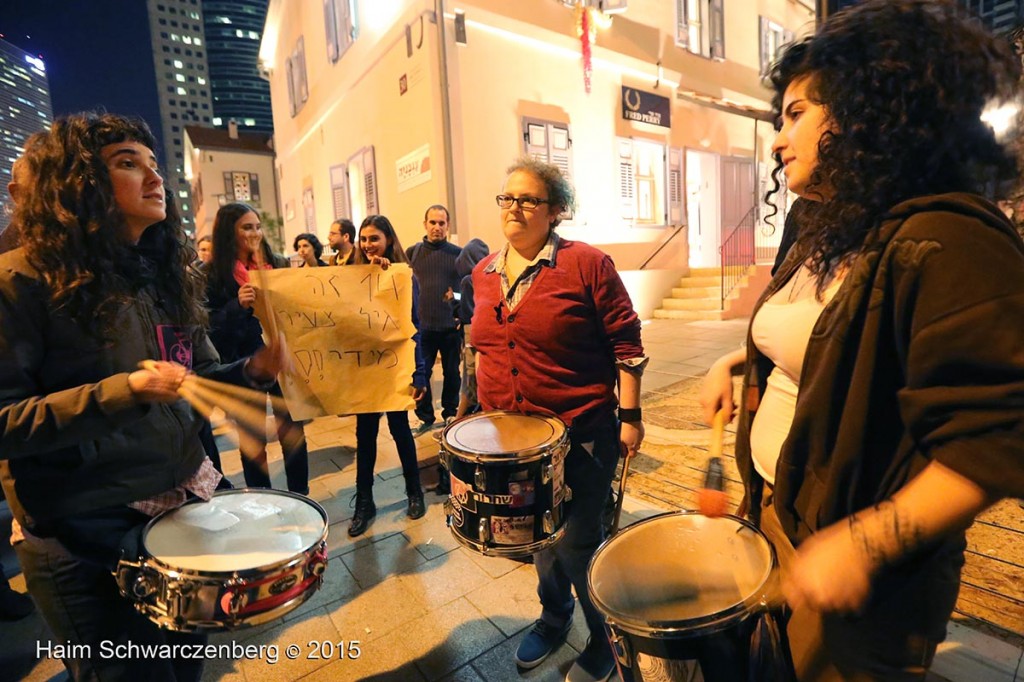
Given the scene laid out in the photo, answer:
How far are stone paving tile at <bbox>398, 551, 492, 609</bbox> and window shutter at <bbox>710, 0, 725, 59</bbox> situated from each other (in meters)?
13.2

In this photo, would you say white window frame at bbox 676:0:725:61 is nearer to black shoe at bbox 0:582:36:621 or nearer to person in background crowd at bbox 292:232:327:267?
person in background crowd at bbox 292:232:327:267

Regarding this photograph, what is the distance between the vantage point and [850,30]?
1.04 metres

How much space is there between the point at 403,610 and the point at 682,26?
1281 cm

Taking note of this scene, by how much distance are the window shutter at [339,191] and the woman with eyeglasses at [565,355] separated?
11351 mm

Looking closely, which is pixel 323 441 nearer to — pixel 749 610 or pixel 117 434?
pixel 117 434

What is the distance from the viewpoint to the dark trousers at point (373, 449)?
10.5ft

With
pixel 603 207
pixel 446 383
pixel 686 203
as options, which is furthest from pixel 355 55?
pixel 446 383

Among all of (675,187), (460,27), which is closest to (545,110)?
A: (460,27)

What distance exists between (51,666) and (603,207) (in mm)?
9917

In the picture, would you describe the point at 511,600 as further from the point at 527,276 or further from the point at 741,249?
the point at 741,249

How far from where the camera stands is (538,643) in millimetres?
2094

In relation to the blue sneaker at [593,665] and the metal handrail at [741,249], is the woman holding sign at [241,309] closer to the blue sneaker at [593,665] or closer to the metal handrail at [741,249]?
the blue sneaker at [593,665]

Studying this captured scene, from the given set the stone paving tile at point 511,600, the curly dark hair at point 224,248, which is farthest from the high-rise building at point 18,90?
the stone paving tile at point 511,600

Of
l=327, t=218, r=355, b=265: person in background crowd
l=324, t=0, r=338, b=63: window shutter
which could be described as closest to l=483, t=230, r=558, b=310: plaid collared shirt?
l=327, t=218, r=355, b=265: person in background crowd
